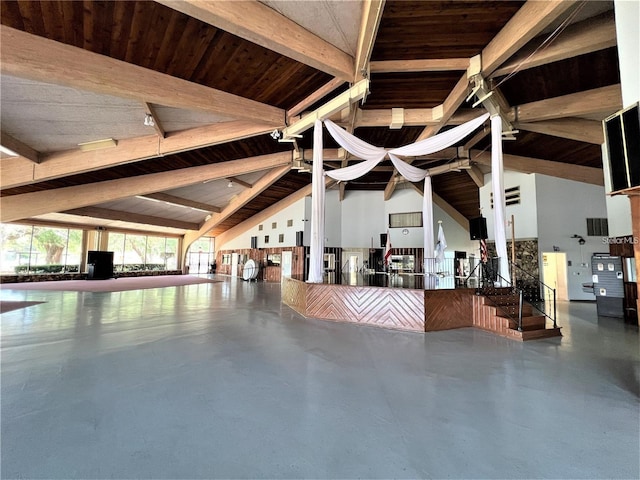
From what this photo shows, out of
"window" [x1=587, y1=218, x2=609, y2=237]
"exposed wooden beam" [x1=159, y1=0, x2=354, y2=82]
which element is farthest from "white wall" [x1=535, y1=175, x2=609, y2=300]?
"exposed wooden beam" [x1=159, y1=0, x2=354, y2=82]

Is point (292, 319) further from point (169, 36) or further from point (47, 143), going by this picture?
point (47, 143)

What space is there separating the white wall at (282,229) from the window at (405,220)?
14.9 ft

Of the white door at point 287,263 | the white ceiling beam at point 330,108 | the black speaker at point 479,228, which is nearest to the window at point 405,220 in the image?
the black speaker at point 479,228

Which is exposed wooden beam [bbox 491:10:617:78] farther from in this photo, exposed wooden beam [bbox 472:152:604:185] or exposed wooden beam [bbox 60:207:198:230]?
exposed wooden beam [bbox 60:207:198:230]

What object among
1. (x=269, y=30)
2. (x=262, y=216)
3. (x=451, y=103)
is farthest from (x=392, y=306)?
(x=262, y=216)

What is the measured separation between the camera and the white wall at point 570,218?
8.86 m

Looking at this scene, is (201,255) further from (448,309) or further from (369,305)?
(448,309)

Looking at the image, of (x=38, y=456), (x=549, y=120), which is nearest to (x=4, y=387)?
(x=38, y=456)

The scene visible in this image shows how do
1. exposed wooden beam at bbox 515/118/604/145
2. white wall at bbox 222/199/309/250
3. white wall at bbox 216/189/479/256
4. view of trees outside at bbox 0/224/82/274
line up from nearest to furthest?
exposed wooden beam at bbox 515/118/604/145, view of trees outside at bbox 0/224/82/274, white wall at bbox 216/189/479/256, white wall at bbox 222/199/309/250

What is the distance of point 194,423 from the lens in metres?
2.06

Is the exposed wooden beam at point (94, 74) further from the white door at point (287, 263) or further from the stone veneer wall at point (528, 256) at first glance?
the white door at point (287, 263)

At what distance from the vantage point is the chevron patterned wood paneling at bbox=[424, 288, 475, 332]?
513cm

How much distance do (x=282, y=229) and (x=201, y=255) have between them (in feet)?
33.1

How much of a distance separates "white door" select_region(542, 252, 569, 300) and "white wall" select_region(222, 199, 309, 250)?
10050 millimetres
